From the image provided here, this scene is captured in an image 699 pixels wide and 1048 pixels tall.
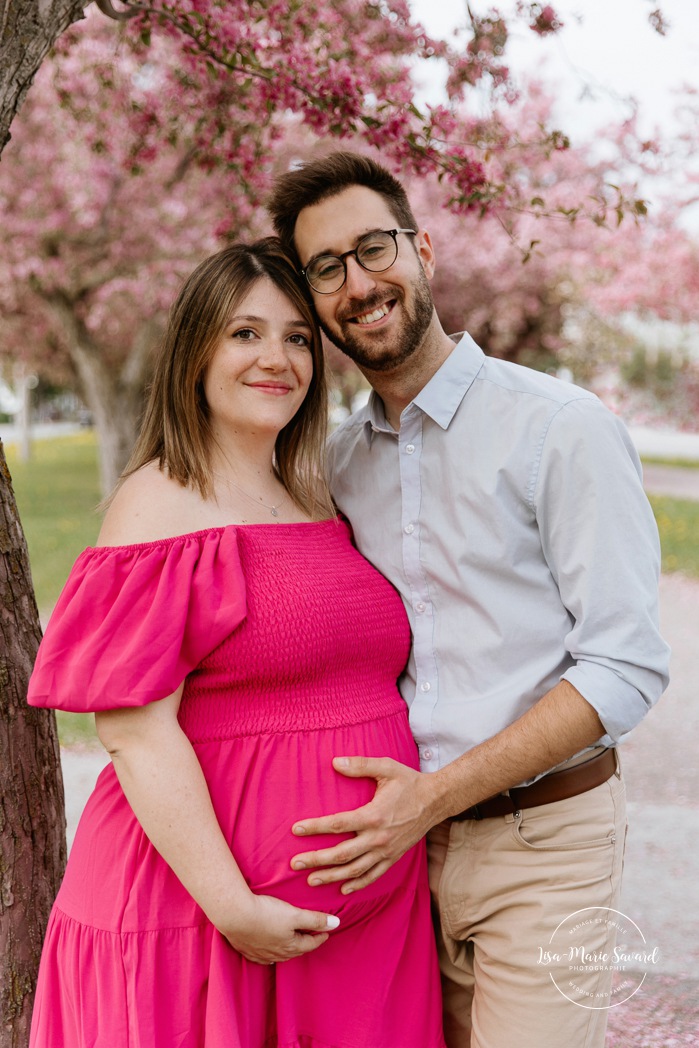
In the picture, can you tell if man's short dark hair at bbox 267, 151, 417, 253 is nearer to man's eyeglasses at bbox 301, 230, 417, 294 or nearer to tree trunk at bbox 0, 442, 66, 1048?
man's eyeglasses at bbox 301, 230, 417, 294

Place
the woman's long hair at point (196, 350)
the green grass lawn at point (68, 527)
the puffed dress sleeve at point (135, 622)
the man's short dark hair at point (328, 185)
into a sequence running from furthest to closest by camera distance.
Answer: the green grass lawn at point (68, 527)
the man's short dark hair at point (328, 185)
the woman's long hair at point (196, 350)
the puffed dress sleeve at point (135, 622)

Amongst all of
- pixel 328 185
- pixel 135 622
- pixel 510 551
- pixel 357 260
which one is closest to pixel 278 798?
pixel 135 622

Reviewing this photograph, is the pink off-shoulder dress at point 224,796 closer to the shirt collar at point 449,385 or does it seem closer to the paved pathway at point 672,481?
the shirt collar at point 449,385

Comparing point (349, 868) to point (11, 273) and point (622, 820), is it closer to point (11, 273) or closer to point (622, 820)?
Result: point (622, 820)

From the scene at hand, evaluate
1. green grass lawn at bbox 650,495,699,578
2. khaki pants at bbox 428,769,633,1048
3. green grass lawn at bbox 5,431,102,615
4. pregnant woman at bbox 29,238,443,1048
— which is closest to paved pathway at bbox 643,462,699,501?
green grass lawn at bbox 650,495,699,578

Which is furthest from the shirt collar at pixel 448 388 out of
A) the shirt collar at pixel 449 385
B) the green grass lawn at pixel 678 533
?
the green grass lawn at pixel 678 533

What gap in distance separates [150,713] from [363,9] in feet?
12.0

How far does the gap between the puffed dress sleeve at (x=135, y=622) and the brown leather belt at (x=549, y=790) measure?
75 centimetres

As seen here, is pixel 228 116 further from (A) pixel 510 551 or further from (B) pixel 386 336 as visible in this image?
(A) pixel 510 551

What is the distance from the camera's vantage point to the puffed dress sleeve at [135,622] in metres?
1.87

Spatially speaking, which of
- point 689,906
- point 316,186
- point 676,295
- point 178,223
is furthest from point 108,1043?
point 676,295

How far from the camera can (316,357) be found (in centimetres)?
253

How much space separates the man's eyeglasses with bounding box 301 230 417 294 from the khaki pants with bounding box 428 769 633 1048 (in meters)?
1.38

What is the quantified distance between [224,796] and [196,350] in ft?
3.40
